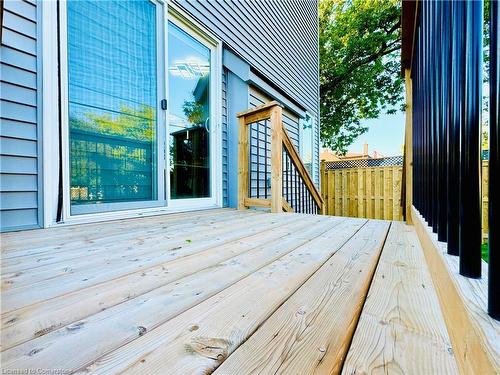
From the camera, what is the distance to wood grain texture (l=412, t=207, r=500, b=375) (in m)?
0.33

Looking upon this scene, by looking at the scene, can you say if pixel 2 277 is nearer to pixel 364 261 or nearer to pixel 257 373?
pixel 257 373

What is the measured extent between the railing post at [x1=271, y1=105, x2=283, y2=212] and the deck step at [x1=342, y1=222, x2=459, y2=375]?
1775mm

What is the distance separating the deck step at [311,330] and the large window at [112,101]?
1784 mm

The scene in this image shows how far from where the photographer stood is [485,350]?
0.33 meters

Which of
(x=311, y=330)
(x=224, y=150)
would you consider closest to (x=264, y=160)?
(x=224, y=150)

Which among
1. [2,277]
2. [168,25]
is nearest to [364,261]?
[2,277]

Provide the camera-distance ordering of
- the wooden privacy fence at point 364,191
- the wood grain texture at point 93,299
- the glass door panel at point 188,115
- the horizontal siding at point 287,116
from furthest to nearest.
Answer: the wooden privacy fence at point 364,191
the horizontal siding at point 287,116
the glass door panel at point 188,115
the wood grain texture at point 93,299

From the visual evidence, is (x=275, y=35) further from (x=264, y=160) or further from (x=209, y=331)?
(x=209, y=331)

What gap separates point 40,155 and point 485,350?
2160mm

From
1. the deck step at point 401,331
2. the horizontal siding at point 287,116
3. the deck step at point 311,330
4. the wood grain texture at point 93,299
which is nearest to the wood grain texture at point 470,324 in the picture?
the deck step at point 401,331

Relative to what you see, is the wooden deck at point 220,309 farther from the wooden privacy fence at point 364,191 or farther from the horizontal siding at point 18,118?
the wooden privacy fence at point 364,191

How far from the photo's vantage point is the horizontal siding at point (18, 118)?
1.54 meters

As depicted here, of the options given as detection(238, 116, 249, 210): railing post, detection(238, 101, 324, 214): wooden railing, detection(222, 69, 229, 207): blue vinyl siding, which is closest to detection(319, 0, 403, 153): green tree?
detection(238, 101, 324, 214): wooden railing

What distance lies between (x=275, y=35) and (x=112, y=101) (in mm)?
3410
